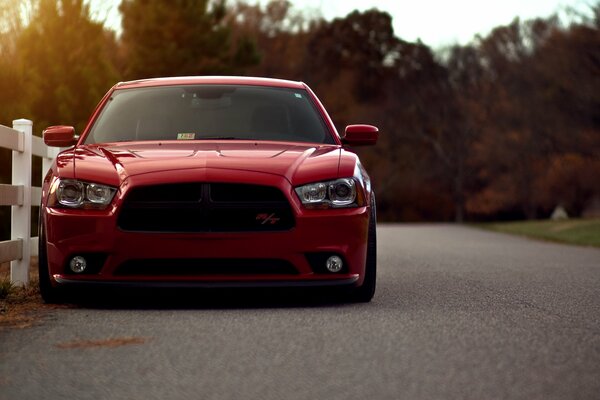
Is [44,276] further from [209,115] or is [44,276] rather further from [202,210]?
[209,115]

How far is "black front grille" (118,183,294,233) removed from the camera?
6.99 m

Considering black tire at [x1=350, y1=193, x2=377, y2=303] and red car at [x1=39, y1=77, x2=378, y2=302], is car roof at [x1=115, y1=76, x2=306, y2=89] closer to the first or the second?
red car at [x1=39, y1=77, x2=378, y2=302]

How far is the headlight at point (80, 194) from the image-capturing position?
708cm

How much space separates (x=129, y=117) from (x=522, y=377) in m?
4.64

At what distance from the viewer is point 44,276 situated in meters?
7.34

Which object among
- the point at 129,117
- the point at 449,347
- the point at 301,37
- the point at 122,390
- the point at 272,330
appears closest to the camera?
the point at 122,390

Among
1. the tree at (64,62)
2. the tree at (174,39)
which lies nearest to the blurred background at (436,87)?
the tree at (174,39)

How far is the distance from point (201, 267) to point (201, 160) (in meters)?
0.76

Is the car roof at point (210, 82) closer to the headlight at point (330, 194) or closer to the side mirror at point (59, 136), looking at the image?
the side mirror at point (59, 136)

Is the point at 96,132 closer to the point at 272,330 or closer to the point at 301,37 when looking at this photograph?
the point at 272,330

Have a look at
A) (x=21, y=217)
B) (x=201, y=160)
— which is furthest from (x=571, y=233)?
(x=201, y=160)

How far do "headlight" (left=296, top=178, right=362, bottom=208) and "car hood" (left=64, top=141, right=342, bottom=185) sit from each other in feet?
0.17

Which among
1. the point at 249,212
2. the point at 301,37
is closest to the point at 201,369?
the point at 249,212

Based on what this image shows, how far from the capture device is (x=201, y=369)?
495 centimetres
